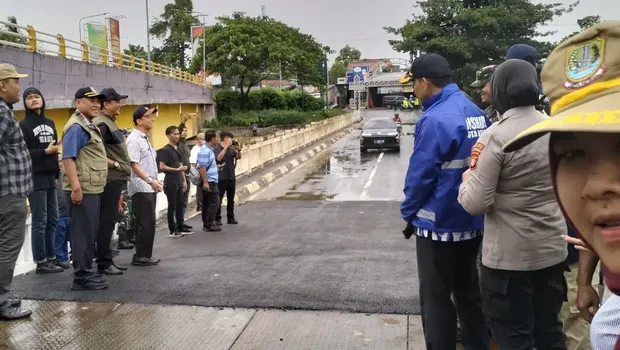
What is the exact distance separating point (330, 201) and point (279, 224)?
3483 millimetres

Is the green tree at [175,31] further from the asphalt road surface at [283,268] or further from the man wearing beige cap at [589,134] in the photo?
the man wearing beige cap at [589,134]

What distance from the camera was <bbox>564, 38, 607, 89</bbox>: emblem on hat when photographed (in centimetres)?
106

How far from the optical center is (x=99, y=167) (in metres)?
5.30

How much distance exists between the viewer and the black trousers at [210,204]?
30.4ft

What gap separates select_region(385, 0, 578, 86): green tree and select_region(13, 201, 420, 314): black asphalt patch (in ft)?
75.5

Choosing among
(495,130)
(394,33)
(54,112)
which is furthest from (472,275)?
(394,33)

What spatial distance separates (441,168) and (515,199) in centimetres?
54

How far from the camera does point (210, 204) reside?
9.29m

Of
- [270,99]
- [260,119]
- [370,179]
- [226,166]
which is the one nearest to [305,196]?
[370,179]

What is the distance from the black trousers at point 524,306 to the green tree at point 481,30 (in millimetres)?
28056

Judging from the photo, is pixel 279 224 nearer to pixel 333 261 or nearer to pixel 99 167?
pixel 333 261

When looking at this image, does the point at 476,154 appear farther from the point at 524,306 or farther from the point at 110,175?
the point at 110,175

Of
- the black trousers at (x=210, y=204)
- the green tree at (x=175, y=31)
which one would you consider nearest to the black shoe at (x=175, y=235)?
the black trousers at (x=210, y=204)

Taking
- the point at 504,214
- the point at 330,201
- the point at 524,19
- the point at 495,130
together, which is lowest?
the point at 330,201
